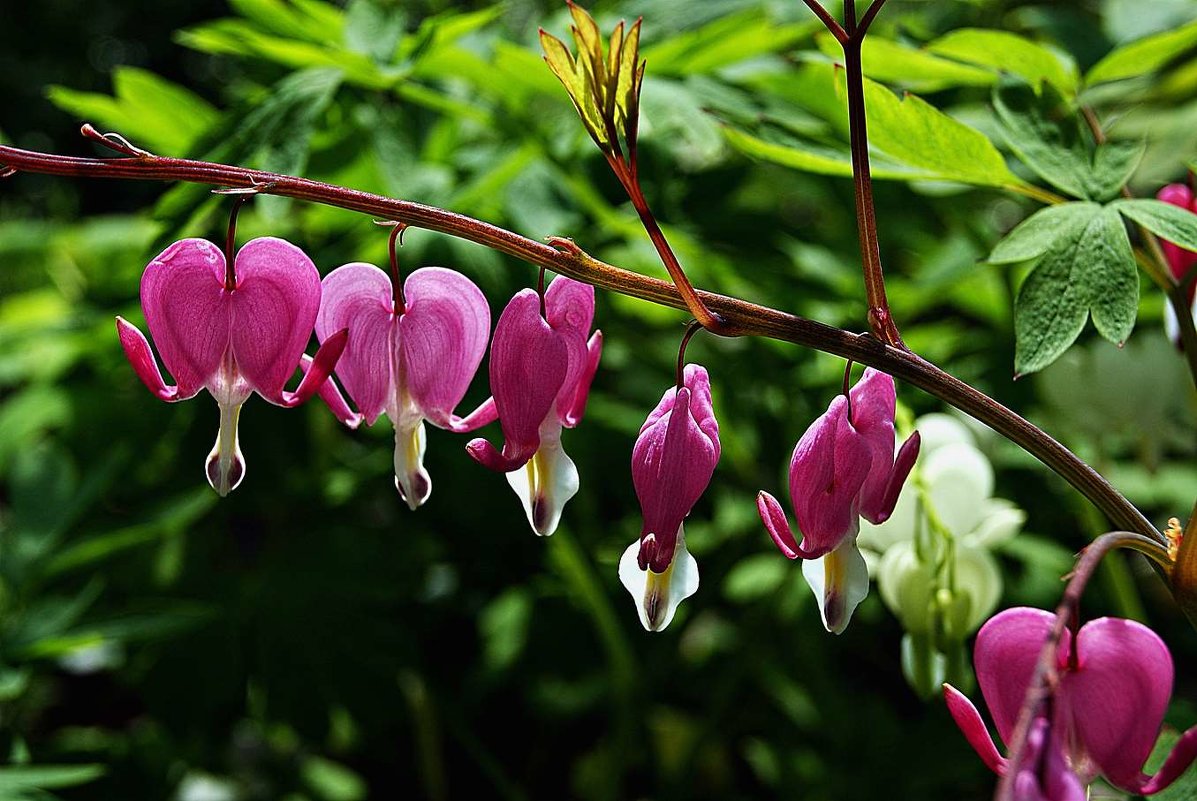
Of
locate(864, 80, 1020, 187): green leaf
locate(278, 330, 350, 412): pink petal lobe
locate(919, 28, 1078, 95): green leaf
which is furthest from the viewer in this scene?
locate(919, 28, 1078, 95): green leaf

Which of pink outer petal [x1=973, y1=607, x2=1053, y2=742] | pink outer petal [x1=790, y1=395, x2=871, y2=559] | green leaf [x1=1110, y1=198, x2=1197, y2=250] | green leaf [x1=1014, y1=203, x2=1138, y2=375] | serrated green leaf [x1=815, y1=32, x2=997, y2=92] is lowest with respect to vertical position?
pink outer petal [x1=973, y1=607, x2=1053, y2=742]

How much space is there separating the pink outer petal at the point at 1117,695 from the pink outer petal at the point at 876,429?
0.13 metres

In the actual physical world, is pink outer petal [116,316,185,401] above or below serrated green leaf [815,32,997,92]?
below

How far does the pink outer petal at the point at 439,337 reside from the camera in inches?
28.3

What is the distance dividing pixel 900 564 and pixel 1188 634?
994 millimetres

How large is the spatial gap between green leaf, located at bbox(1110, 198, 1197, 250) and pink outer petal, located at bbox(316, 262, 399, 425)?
1.54ft

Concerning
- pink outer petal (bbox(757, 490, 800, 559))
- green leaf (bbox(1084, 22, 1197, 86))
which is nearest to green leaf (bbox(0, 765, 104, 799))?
pink outer petal (bbox(757, 490, 800, 559))

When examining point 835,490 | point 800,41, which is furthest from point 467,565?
point 835,490

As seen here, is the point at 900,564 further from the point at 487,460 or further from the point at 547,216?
the point at 547,216

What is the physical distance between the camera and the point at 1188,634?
1.72 meters

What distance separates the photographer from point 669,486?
2.10 feet

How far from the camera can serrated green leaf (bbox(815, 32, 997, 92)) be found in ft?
3.26

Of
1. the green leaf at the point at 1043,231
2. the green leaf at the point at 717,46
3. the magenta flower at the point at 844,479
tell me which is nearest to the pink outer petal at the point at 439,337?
the magenta flower at the point at 844,479

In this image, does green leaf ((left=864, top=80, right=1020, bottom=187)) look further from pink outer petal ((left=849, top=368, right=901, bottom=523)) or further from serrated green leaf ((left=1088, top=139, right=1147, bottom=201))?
pink outer petal ((left=849, top=368, right=901, bottom=523))
